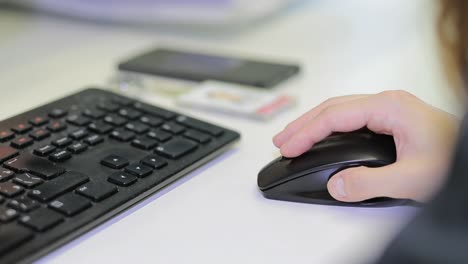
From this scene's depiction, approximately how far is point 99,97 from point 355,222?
0.33 m

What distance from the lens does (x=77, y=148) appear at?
2.15ft

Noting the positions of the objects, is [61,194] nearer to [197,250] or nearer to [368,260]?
[197,250]

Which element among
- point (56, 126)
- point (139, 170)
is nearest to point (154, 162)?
point (139, 170)

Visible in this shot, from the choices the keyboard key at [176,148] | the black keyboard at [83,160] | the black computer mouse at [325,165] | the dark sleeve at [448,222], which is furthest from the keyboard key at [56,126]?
the dark sleeve at [448,222]

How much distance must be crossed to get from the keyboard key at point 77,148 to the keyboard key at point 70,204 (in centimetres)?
8

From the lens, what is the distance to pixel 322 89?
86 cm

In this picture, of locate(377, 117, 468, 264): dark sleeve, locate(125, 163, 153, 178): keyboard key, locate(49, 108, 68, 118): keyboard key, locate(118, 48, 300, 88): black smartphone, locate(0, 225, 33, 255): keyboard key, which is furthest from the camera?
locate(118, 48, 300, 88): black smartphone

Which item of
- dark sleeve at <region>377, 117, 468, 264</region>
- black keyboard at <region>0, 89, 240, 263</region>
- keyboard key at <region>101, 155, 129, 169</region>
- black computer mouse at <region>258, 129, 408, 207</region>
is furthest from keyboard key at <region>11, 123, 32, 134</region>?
dark sleeve at <region>377, 117, 468, 264</region>

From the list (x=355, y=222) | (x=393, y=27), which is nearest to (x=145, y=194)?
(x=355, y=222)

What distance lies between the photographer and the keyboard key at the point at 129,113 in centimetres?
73

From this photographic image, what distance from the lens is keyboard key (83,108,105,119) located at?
0.72 m

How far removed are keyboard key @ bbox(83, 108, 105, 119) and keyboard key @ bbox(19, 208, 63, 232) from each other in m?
0.18

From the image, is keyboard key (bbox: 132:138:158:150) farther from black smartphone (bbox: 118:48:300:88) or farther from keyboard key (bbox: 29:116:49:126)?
black smartphone (bbox: 118:48:300:88)

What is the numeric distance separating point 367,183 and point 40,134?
309 mm
